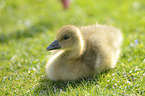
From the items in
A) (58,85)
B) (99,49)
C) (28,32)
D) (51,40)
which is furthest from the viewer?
(28,32)

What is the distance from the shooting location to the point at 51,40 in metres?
4.48

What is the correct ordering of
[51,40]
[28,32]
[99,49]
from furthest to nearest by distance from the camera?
1. [28,32]
2. [51,40]
3. [99,49]

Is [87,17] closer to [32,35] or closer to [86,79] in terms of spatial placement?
[32,35]

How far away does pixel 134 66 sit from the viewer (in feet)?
11.4

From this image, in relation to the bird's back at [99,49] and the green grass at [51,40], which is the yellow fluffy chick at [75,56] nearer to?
the bird's back at [99,49]

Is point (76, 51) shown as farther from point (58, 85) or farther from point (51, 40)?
point (51, 40)

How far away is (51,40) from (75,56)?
1.45 m

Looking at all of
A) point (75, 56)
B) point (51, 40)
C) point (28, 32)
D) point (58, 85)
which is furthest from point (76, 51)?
point (28, 32)

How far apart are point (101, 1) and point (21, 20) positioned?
2.77 m

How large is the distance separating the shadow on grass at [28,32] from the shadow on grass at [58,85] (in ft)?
7.27

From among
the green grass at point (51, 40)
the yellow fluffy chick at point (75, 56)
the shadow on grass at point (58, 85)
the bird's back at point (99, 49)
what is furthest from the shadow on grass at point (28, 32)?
the shadow on grass at point (58, 85)

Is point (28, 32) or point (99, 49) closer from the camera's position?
point (99, 49)

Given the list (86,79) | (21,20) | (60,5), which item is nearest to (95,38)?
(86,79)

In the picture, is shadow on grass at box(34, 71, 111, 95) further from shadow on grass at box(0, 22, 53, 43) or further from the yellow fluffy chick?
shadow on grass at box(0, 22, 53, 43)
